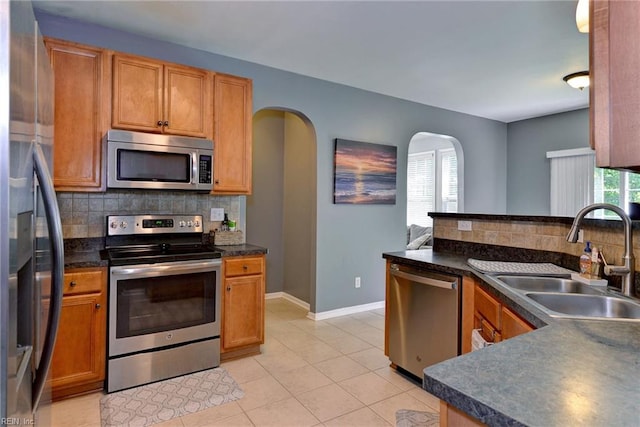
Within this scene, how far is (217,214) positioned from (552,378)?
2.87 m

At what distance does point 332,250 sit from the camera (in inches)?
161

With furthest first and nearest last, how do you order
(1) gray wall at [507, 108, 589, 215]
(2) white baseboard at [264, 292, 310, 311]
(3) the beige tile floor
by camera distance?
(1) gray wall at [507, 108, 589, 215] < (2) white baseboard at [264, 292, 310, 311] < (3) the beige tile floor

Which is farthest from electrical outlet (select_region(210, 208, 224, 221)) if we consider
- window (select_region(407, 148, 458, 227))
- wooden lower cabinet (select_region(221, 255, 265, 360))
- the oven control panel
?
window (select_region(407, 148, 458, 227))

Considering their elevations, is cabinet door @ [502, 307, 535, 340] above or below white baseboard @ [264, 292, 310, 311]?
above

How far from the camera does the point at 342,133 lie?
4125 mm

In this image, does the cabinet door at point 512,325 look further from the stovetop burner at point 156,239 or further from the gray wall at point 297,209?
the gray wall at point 297,209

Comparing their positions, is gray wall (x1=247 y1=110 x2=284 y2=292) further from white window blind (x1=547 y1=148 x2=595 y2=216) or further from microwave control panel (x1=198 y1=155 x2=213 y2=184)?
white window blind (x1=547 y1=148 x2=595 y2=216)

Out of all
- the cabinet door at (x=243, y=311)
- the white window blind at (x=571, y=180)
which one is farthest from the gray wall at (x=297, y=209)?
the white window blind at (x=571, y=180)

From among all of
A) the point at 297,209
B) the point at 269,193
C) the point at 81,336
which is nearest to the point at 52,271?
the point at 81,336

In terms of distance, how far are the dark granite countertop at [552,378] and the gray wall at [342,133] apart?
116 inches

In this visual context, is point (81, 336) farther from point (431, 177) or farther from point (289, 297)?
point (431, 177)

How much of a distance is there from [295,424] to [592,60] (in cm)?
213

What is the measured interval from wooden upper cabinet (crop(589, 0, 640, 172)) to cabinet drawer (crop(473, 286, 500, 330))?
1268 mm

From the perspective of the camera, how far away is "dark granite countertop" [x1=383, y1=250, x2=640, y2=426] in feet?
2.25
